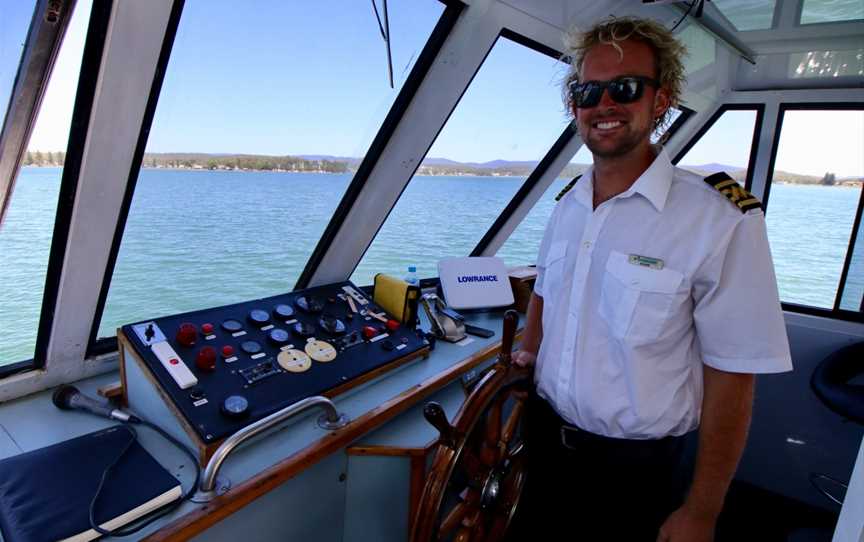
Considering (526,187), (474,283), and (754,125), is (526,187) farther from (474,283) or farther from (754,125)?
(754,125)

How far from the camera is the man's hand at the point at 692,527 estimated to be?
3.02 feet

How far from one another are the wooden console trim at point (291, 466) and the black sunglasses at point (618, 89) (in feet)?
3.04

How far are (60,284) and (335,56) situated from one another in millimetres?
1138

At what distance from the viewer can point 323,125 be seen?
1828 mm

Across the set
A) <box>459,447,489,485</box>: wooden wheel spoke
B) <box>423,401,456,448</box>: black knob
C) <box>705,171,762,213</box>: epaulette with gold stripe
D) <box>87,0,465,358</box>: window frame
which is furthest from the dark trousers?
<box>87,0,465,358</box>: window frame

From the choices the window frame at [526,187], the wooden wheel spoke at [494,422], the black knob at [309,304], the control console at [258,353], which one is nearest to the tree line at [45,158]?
the control console at [258,353]

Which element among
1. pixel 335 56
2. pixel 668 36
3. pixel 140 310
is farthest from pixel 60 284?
pixel 668 36

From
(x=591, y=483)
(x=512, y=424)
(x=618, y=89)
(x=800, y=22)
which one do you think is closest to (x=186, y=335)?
(x=512, y=424)

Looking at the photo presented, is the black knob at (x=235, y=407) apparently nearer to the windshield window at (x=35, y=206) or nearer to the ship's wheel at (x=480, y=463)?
the ship's wheel at (x=480, y=463)

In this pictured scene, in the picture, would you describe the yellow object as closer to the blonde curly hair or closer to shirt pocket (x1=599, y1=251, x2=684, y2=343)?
shirt pocket (x1=599, y1=251, x2=684, y2=343)

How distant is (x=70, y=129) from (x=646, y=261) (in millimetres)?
1310

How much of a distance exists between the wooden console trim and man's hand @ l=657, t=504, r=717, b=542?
732mm

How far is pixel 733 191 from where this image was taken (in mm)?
906

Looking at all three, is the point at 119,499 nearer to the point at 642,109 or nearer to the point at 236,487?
the point at 236,487
